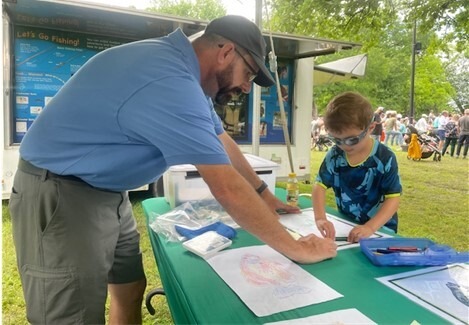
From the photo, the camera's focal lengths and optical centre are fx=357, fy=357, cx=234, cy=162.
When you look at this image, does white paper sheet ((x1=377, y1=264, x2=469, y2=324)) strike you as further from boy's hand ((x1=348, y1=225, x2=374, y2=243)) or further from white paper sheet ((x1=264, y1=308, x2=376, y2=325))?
boy's hand ((x1=348, y1=225, x2=374, y2=243))

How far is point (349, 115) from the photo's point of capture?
1.72 m

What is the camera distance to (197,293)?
1.02 metres

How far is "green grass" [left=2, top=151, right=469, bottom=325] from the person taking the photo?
2.60m

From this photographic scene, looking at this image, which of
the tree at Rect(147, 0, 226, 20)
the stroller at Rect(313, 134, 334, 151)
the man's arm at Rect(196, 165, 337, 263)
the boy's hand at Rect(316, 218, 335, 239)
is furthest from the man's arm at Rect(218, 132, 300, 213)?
the tree at Rect(147, 0, 226, 20)

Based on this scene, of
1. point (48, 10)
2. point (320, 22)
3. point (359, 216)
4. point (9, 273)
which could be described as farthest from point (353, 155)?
point (320, 22)

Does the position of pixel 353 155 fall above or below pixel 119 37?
below

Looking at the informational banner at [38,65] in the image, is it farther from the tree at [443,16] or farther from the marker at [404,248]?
the tree at [443,16]

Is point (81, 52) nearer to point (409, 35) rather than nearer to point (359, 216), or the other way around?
point (359, 216)

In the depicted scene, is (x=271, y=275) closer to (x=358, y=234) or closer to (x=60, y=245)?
(x=358, y=234)

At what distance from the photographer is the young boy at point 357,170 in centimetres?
172

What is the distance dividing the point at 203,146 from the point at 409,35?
27279 mm

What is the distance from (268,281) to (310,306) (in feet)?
0.54

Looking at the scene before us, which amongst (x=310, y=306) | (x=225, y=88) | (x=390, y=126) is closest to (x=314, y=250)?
(x=310, y=306)

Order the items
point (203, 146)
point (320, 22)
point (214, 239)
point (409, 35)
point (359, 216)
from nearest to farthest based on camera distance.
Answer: point (203, 146), point (214, 239), point (359, 216), point (320, 22), point (409, 35)
